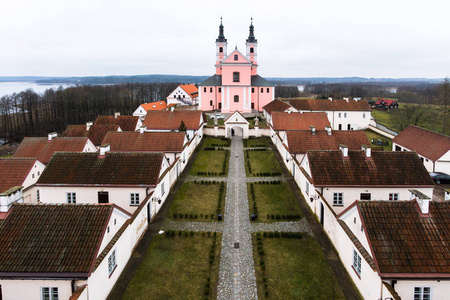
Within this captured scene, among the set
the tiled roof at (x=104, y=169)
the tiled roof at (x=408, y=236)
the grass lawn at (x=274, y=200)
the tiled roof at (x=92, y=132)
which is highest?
the tiled roof at (x=92, y=132)

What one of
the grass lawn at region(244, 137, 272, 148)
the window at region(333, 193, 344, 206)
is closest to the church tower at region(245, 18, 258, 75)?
the grass lawn at region(244, 137, 272, 148)

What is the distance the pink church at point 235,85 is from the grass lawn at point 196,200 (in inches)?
1260

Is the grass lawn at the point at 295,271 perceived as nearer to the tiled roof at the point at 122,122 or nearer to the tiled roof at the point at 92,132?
the tiled roof at the point at 92,132

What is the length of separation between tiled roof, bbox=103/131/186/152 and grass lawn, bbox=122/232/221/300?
40.8 ft

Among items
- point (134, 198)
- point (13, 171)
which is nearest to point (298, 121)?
point (134, 198)

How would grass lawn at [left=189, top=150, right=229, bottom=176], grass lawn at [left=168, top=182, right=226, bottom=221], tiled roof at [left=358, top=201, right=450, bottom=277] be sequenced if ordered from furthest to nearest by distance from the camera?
grass lawn at [left=189, top=150, right=229, bottom=176] → grass lawn at [left=168, top=182, right=226, bottom=221] → tiled roof at [left=358, top=201, right=450, bottom=277]

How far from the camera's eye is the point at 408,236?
1207 cm

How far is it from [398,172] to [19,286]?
19.3 meters

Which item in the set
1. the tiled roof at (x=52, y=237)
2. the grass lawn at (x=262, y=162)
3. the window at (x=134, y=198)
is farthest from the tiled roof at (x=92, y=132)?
the tiled roof at (x=52, y=237)

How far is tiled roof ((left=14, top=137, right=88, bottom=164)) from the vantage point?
2747 cm

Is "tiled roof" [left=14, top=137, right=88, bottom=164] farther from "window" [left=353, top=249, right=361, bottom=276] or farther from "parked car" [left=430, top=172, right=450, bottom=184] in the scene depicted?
"parked car" [left=430, top=172, right=450, bottom=184]

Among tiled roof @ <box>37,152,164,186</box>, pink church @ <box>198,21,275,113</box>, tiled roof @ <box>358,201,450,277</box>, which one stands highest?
pink church @ <box>198,21,275,113</box>

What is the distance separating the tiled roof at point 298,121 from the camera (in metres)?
38.3

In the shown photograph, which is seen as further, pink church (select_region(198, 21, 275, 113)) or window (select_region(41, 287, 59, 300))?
pink church (select_region(198, 21, 275, 113))
